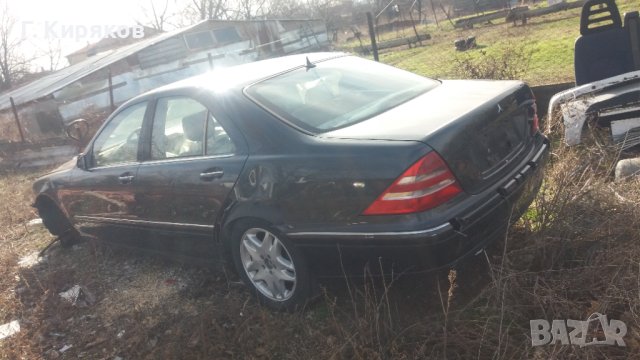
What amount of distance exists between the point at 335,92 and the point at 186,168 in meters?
1.16

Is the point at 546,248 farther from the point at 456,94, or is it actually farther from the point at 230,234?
the point at 230,234

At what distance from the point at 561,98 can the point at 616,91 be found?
0.43 m

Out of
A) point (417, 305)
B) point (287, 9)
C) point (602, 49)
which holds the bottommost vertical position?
point (417, 305)

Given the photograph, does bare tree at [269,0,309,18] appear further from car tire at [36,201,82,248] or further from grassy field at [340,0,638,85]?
car tire at [36,201,82,248]

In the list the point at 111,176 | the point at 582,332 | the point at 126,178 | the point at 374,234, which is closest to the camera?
the point at 582,332

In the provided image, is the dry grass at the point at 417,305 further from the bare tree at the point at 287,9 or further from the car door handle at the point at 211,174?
the bare tree at the point at 287,9

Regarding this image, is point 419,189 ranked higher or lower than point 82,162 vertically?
lower

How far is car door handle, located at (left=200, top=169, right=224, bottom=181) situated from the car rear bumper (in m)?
0.67

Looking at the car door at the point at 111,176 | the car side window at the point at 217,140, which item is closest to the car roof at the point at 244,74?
the car side window at the point at 217,140

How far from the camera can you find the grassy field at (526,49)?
852cm

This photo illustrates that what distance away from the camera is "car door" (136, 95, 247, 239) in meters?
3.20

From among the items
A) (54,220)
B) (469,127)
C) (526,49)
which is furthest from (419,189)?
(526,49)

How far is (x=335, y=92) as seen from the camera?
335 cm

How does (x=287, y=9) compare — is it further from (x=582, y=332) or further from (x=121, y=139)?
(x=582, y=332)
